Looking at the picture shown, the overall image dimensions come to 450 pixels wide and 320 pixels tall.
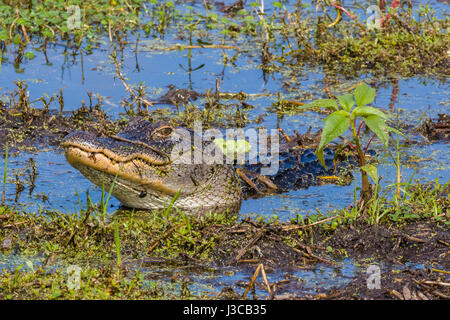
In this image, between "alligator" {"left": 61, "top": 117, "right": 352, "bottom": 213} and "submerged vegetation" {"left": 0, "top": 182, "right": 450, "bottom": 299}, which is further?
"alligator" {"left": 61, "top": 117, "right": 352, "bottom": 213}

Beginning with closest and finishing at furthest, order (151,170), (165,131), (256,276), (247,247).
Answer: (256,276) < (247,247) < (151,170) < (165,131)

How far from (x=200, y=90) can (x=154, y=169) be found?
296 centimetres

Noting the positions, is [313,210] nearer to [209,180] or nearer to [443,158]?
[209,180]

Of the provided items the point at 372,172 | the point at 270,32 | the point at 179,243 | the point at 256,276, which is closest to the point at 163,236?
the point at 179,243

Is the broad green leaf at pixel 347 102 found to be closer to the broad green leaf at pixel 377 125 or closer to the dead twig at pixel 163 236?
the broad green leaf at pixel 377 125

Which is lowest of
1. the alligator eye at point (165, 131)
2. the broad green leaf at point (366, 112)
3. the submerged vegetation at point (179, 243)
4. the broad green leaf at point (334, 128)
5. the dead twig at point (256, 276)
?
the submerged vegetation at point (179, 243)

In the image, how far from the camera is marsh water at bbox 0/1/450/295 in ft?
19.3

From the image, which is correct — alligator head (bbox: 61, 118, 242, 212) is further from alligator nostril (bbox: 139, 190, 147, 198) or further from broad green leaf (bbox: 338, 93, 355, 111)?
broad green leaf (bbox: 338, 93, 355, 111)

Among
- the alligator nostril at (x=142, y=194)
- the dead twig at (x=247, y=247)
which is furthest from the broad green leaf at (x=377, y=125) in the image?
the alligator nostril at (x=142, y=194)

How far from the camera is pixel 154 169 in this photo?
5.36 metres

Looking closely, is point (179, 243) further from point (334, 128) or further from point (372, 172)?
point (372, 172)

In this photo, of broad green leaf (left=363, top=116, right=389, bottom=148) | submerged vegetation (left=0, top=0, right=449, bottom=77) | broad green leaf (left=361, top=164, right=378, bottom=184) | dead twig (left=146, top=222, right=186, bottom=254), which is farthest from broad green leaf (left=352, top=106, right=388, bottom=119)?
submerged vegetation (left=0, top=0, right=449, bottom=77)

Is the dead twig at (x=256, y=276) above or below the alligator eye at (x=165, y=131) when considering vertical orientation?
below

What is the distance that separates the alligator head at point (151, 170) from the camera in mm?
5113
